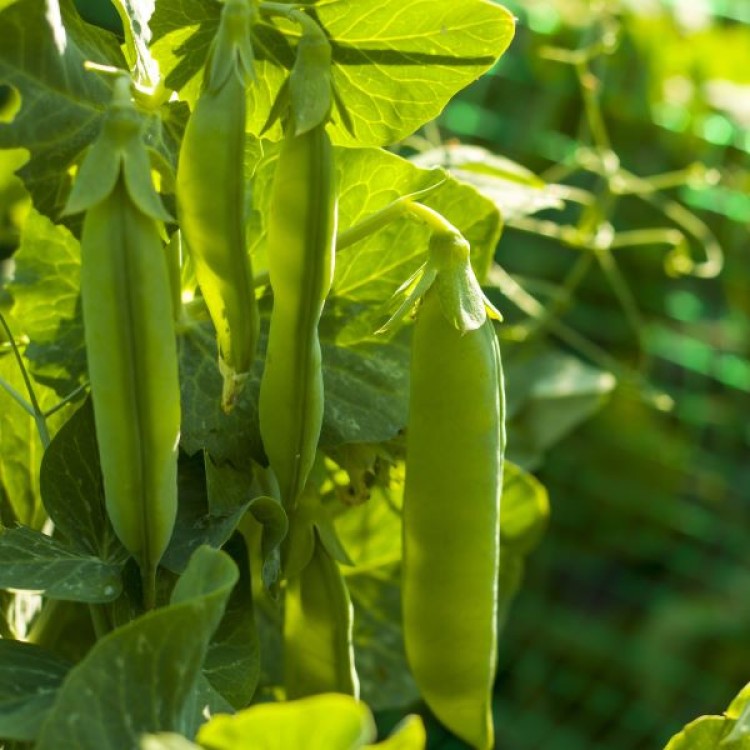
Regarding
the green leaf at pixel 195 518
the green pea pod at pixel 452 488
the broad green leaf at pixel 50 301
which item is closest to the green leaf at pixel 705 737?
the green pea pod at pixel 452 488

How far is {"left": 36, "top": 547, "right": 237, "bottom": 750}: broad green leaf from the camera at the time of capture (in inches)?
20.8

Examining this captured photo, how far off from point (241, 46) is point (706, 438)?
6.33 feet

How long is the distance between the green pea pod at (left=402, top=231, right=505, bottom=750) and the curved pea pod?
55mm

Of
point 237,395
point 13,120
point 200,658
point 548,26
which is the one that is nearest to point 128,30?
point 13,120

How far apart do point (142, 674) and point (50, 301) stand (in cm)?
28

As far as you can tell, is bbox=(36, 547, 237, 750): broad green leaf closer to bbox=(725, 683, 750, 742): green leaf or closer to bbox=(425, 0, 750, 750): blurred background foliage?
bbox=(725, 683, 750, 742): green leaf

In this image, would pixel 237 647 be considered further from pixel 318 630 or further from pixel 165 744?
pixel 165 744

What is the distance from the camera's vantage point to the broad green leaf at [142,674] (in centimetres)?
53

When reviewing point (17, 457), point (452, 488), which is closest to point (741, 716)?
point (452, 488)

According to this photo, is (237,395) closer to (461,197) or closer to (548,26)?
(461,197)

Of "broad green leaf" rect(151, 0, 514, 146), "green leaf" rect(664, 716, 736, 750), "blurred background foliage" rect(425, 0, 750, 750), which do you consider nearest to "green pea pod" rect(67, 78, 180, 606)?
"broad green leaf" rect(151, 0, 514, 146)

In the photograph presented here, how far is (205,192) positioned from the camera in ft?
1.98

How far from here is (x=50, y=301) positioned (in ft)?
2.50

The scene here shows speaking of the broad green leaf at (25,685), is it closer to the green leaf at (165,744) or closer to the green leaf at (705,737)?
the green leaf at (165,744)
